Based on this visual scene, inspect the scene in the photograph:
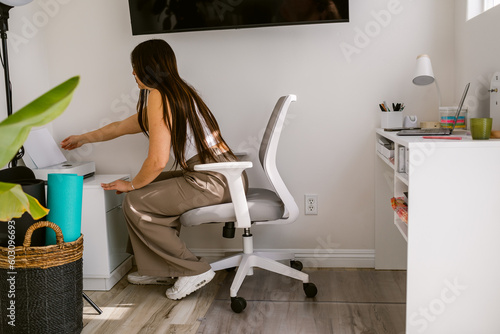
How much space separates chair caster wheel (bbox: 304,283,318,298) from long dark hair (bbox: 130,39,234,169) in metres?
0.70

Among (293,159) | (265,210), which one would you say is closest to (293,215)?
(265,210)

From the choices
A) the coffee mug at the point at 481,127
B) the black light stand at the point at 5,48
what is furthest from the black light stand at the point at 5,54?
the coffee mug at the point at 481,127

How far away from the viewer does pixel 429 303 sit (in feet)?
5.96

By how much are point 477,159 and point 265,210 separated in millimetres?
902

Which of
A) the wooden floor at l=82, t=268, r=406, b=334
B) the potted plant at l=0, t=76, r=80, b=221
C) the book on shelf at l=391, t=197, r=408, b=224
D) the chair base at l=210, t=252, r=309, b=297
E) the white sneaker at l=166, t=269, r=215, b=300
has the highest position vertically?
the potted plant at l=0, t=76, r=80, b=221

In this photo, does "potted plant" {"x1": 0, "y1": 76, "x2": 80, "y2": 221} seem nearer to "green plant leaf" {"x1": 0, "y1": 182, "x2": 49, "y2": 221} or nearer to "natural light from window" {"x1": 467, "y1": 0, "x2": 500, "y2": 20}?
"green plant leaf" {"x1": 0, "y1": 182, "x2": 49, "y2": 221}

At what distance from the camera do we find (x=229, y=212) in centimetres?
226

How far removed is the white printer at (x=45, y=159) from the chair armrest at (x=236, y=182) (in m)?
0.83

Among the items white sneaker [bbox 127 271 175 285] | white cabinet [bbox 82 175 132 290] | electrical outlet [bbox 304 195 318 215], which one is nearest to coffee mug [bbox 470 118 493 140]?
electrical outlet [bbox 304 195 318 215]

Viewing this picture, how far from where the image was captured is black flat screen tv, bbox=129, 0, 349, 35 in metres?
2.55

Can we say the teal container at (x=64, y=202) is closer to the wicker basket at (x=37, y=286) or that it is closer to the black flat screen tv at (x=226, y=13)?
the wicker basket at (x=37, y=286)

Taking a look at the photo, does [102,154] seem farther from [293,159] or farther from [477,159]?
[477,159]

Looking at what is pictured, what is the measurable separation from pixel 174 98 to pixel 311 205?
1009 millimetres

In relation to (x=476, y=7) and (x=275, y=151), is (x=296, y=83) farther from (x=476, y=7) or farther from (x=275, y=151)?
(x=476, y=7)
